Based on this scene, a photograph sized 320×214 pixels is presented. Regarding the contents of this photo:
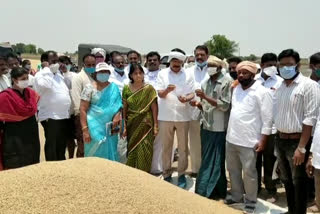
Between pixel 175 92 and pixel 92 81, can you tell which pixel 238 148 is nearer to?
pixel 175 92

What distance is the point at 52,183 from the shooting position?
2703 mm

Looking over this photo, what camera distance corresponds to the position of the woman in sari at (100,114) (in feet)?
15.6

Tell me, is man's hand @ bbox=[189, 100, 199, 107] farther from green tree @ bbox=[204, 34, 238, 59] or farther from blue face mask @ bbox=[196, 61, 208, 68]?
green tree @ bbox=[204, 34, 238, 59]

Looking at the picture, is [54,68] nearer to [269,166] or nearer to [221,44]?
[269,166]

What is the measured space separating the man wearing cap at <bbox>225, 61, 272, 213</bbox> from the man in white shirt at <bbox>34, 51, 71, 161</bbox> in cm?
234

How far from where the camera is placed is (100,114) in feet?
15.6

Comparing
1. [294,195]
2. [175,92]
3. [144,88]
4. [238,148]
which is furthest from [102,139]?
[294,195]

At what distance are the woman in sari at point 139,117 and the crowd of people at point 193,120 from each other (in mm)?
13

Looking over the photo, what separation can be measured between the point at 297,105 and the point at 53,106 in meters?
3.18

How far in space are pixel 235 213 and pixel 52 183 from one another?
166 cm

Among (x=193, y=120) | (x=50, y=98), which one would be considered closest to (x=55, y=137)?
(x=50, y=98)

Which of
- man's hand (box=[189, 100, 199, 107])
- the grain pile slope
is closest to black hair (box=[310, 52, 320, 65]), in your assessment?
man's hand (box=[189, 100, 199, 107])

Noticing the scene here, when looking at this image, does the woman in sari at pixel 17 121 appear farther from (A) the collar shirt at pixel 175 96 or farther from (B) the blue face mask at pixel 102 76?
(A) the collar shirt at pixel 175 96

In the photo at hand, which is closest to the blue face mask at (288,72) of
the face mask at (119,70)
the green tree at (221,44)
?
the face mask at (119,70)
